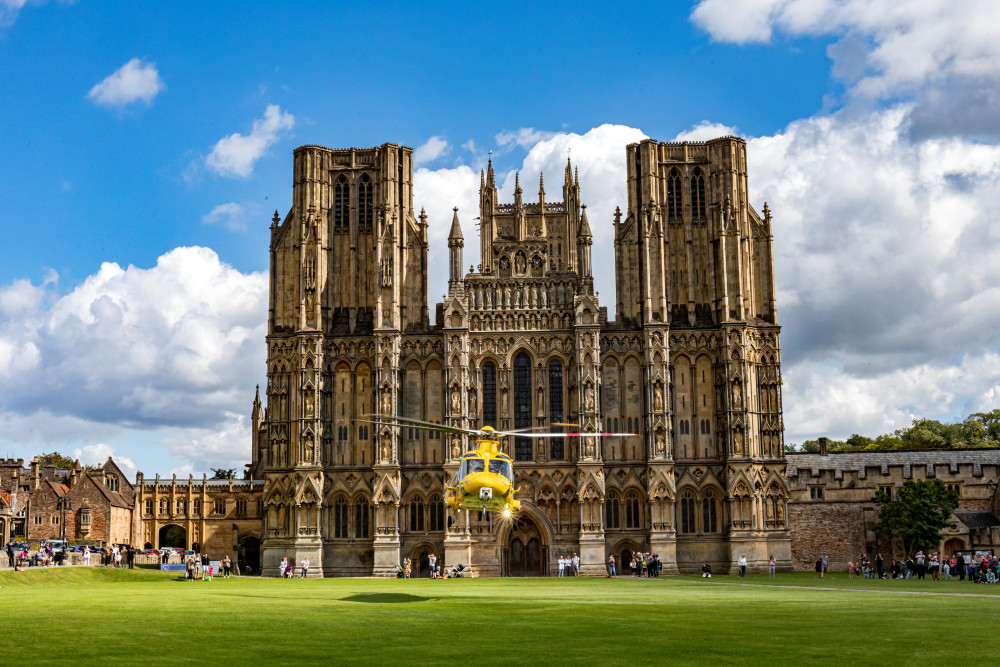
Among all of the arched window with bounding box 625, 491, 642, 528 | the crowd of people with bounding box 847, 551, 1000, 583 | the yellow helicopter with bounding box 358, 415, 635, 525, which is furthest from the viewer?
the arched window with bounding box 625, 491, 642, 528

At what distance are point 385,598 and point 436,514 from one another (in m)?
36.4

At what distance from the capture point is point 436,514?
74.6 m

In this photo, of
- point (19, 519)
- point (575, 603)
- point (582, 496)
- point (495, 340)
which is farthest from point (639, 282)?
point (19, 519)

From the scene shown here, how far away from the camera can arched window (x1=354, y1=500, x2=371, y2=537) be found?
74.9 meters

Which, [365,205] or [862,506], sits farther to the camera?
[365,205]

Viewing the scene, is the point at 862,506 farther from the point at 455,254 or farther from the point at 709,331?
the point at 455,254

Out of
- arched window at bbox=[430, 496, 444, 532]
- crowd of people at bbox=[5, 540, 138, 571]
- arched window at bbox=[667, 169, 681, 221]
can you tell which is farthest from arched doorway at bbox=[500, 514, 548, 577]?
arched window at bbox=[667, 169, 681, 221]

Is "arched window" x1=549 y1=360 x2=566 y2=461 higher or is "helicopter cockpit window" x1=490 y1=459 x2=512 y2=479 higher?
"arched window" x1=549 y1=360 x2=566 y2=461

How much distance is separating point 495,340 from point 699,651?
55.5m

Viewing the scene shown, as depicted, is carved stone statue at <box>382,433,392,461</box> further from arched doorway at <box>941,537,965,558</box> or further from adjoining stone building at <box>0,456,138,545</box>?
adjoining stone building at <box>0,456,138,545</box>

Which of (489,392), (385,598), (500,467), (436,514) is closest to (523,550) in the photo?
(436,514)

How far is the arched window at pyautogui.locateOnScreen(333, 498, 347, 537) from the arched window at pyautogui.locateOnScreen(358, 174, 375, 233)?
63.8 ft

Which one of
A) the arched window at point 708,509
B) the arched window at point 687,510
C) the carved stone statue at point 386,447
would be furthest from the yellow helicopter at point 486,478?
the arched window at point 708,509

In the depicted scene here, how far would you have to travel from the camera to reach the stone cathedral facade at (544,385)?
73.2 meters
